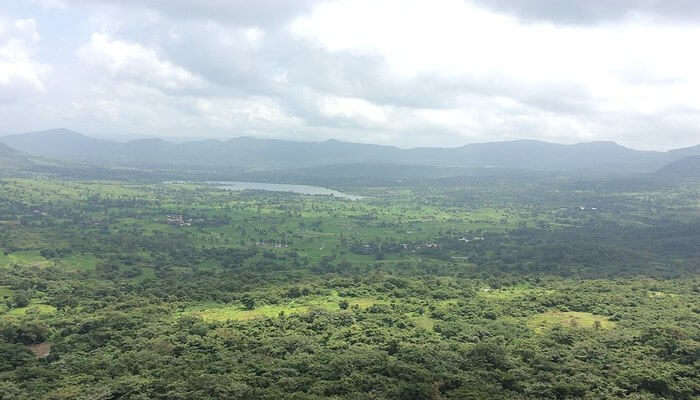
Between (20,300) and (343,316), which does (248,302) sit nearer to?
(343,316)

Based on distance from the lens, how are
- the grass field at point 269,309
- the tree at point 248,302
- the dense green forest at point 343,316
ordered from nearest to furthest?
the dense green forest at point 343,316, the grass field at point 269,309, the tree at point 248,302

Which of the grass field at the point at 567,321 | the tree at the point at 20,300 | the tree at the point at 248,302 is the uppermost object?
the grass field at the point at 567,321

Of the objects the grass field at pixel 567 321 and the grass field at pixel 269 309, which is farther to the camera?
the grass field at pixel 269 309

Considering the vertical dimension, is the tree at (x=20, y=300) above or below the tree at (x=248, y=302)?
below

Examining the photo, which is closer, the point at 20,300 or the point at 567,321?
the point at 567,321

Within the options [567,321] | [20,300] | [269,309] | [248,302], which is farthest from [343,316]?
[20,300]

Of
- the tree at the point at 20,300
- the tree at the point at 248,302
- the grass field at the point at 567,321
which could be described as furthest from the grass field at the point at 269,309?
the tree at the point at 20,300

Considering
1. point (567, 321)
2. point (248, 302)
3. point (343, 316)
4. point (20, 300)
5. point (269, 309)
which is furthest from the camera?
point (248, 302)

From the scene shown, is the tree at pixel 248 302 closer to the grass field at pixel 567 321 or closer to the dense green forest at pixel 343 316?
the dense green forest at pixel 343 316

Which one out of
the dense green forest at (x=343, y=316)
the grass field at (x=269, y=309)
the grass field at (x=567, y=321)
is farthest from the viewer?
the grass field at (x=269, y=309)

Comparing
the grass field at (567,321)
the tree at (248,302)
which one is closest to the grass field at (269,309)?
the tree at (248,302)
